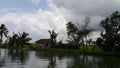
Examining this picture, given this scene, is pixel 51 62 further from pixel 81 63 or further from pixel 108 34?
pixel 108 34

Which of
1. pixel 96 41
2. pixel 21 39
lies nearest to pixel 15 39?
pixel 21 39

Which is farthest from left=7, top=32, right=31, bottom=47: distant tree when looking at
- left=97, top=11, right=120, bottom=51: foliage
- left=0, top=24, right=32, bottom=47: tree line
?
left=97, top=11, right=120, bottom=51: foliage

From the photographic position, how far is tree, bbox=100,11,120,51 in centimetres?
8856

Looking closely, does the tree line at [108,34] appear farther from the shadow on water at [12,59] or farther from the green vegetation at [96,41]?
the shadow on water at [12,59]

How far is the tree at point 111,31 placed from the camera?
88562 mm

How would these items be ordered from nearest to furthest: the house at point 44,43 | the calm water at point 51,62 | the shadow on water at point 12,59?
the calm water at point 51,62 → the shadow on water at point 12,59 → the house at point 44,43

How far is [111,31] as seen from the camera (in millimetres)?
89250

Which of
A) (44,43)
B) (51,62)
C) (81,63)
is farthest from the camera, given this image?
(44,43)

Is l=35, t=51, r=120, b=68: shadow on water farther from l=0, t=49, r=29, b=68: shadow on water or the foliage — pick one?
the foliage

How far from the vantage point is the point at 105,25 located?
90.9 meters

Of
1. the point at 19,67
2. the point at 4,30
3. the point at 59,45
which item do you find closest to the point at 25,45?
the point at 4,30

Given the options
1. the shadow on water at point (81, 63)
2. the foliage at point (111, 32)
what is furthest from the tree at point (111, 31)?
the shadow on water at point (81, 63)

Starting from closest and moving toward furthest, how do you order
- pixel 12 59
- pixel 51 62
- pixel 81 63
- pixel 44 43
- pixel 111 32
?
pixel 51 62 → pixel 81 63 → pixel 12 59 → pixel 111 32 → pixel 44 43

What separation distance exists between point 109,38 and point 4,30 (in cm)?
7909
